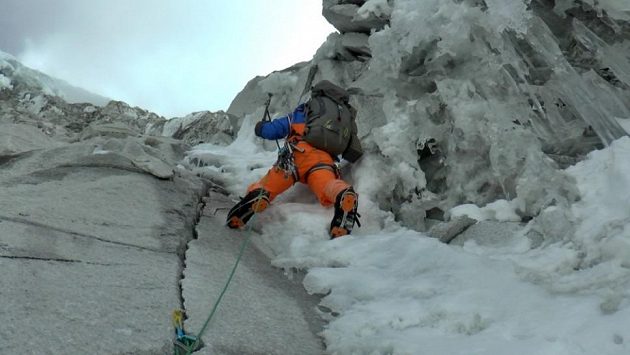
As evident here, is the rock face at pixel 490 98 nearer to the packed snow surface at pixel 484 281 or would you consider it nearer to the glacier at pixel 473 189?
the glacier at pixel 473 189

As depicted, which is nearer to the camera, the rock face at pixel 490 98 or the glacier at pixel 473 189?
the glacier at pixel 473 189

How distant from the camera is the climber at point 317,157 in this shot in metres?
6.34

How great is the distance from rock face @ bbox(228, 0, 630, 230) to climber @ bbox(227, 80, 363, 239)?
53 cm

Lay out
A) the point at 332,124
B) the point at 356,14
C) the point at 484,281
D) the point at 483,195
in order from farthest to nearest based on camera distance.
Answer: the point at 356,14 → the point at 332,124 → the point at 483,195 → the point at 484,281

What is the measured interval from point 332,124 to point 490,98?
2.14 metres

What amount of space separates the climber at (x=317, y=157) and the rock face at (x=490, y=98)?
21.0 inches

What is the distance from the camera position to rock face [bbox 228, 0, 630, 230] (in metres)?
6.20

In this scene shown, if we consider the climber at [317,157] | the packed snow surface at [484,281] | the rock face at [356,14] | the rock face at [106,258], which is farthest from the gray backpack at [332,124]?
the rock face at [356,14]

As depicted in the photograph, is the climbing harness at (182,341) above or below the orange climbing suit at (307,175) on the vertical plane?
below

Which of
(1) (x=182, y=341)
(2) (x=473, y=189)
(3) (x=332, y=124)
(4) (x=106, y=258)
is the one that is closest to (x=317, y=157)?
(3) (x=332, y=124)

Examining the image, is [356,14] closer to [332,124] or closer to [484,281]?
[332,124]

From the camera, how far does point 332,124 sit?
7.36 metres

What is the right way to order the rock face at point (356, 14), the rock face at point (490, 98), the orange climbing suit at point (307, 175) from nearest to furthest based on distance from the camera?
the rock face at point (490, 98) < the orange climbing suit at point (307, 175) < the rock face at point (356, 14)

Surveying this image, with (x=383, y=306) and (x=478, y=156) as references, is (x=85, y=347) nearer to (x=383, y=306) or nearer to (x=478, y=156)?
(x=383, y=306)
